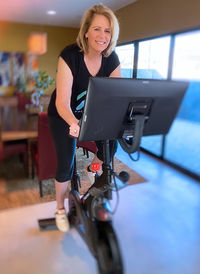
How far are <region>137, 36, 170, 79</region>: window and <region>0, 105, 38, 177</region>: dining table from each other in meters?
0.58

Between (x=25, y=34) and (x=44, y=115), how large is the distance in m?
0.39

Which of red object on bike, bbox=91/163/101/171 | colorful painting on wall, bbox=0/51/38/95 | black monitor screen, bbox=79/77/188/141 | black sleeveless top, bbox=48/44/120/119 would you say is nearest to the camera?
black monitor screen, bbox=79/77/188/141

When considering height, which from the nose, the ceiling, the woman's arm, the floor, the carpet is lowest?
the floor

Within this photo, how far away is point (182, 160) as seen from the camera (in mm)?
1319

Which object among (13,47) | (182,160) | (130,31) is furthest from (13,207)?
(130,31)

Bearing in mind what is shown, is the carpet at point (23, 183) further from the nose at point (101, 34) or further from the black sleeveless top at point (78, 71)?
the nose at point (101, 34)

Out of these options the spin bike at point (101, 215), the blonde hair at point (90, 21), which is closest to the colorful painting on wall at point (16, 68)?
the blonde hair at point (90, 21)

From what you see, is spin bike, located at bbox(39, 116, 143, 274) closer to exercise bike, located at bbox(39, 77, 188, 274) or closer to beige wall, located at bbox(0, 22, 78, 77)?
exercise bike, located at bbox(39, 77, 188, 274)

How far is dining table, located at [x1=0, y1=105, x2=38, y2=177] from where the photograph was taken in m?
1.10

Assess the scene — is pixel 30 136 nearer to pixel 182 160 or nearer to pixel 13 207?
pixel 13 207

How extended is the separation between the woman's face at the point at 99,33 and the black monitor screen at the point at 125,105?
29 cm

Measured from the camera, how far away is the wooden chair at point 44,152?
1307 millimetres

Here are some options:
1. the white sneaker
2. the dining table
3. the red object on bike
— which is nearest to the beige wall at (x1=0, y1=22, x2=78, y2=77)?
the dining table

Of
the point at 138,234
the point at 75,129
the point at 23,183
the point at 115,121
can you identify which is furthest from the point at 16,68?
the point at 138,234
